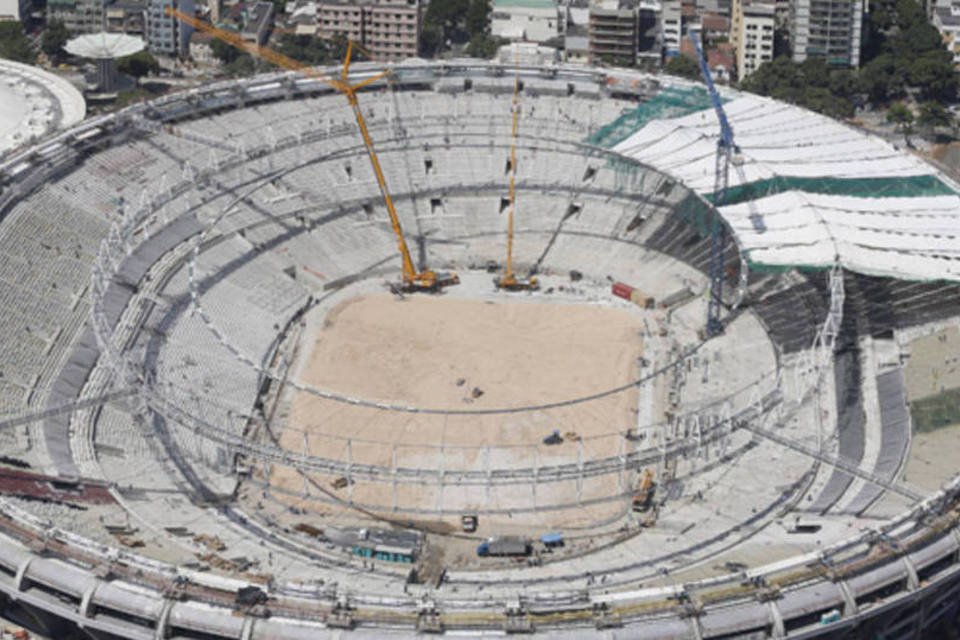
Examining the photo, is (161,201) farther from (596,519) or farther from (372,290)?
(596,519)

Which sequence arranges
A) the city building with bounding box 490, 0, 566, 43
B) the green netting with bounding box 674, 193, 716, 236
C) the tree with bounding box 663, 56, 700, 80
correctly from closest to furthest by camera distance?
1. the green netting with bounding box 674, 193, 716, 236
2. the tree with bounding box 663, 56, 700, 80
3. the city building with bounding box 490, 0, 566, 43

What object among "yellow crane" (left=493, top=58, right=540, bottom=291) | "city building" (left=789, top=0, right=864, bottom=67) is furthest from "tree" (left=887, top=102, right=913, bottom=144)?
"yellow crane" (left=493, top=58, right=540, bottom=291)

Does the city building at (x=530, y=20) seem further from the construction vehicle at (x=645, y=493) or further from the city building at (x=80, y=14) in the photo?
the construction vehicle at (x=645, y=493)

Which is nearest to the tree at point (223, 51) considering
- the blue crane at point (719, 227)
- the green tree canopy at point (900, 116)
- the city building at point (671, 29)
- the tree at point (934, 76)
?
the city building at point (671, 29)

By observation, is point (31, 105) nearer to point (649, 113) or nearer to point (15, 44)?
point (15, 44)

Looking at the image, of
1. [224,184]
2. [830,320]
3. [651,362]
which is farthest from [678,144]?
[224,184]

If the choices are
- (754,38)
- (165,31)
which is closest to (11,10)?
(165,31)

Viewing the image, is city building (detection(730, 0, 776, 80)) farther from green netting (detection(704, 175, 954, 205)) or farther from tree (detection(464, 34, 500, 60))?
green netting (detection(704, 175, 954, 205))
